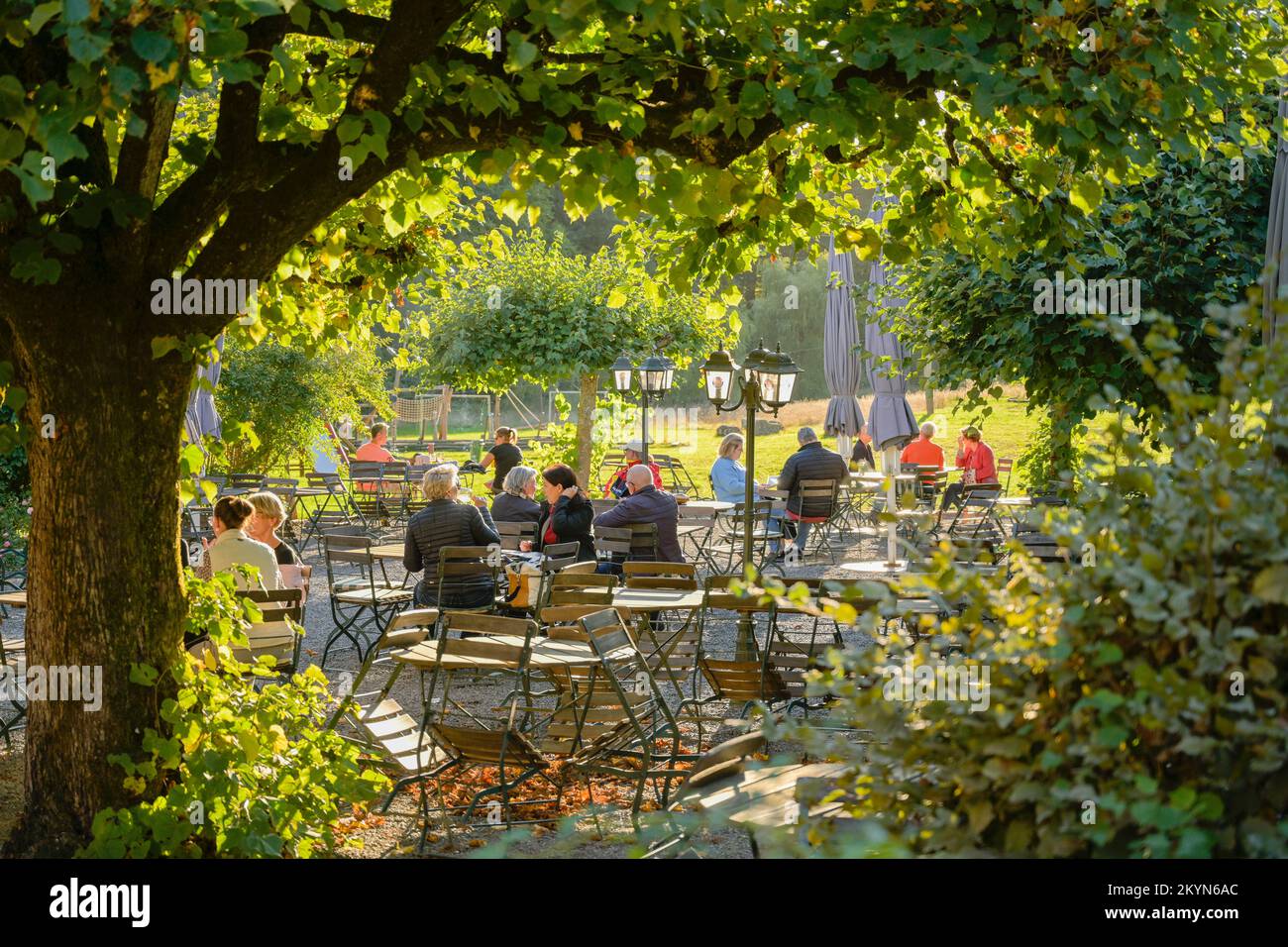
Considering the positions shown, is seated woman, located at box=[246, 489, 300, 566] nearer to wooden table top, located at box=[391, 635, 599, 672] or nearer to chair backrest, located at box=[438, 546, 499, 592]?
chair backrest, located at box=[438, 546, 499, 592]

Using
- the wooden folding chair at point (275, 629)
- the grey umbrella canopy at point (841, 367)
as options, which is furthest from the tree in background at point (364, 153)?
the grey umbrella canopy at point (841, 367)

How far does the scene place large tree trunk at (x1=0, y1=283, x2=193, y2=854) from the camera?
4121mm

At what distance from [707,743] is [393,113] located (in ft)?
13.0

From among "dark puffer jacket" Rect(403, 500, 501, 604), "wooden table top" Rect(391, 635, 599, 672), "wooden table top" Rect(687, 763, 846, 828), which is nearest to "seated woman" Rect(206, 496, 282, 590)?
"wooden table top" Rect(391, 635, 599, 672)

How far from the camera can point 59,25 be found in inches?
111

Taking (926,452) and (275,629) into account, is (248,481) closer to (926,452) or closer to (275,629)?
(926,452)

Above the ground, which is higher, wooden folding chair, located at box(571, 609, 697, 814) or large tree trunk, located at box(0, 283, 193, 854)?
large tree trunk, located at box(0, 283, 193, 854)

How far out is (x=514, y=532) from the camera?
1001 cm

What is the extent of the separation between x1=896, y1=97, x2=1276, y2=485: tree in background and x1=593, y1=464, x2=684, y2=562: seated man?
104 inches

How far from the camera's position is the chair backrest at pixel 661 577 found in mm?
7797

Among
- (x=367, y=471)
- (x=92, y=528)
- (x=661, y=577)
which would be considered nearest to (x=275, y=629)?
(x=661, y=577)

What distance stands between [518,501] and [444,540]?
173 cm
